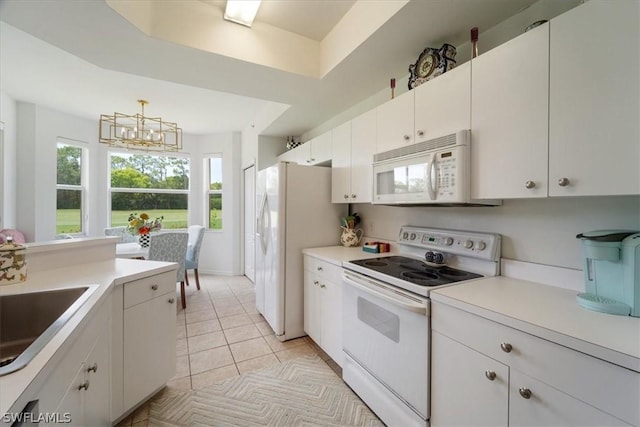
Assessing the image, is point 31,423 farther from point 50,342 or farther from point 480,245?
point 480,245

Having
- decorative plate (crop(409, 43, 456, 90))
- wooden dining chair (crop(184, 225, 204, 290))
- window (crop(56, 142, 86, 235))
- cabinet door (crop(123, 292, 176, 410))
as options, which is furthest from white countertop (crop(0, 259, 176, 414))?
window (crop(56, 142, 86, 235))

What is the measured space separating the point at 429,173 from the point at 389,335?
39.4 inches

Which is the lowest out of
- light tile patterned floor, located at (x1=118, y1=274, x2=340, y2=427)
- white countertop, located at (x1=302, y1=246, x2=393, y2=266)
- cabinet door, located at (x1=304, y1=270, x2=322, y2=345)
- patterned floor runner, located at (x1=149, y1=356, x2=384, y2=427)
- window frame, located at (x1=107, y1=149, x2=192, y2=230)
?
patterned floor runner, located at (x1=149, y1=356, x2=384, y2=427)

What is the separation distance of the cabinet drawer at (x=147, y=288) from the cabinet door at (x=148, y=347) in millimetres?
32

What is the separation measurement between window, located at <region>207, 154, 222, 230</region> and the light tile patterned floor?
194 cm

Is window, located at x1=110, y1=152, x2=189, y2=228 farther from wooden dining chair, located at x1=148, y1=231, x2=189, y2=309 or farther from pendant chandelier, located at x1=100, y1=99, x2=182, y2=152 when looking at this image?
wooden dining chair, located at x1=148, y1=231, x2=189, y2=309

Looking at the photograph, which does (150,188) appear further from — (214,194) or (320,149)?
(320,149)

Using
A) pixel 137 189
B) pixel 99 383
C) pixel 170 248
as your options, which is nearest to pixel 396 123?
pixel 99 383

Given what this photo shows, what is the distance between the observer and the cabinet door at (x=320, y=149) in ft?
9.09

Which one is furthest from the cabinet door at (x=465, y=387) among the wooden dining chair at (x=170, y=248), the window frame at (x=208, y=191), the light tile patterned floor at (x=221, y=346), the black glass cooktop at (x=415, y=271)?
the window frame at (x=208, y=191)

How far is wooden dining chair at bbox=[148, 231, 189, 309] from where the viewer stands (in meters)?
3.09

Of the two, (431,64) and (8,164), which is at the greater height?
(431,64)

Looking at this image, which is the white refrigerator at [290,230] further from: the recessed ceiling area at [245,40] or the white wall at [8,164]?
the white wall at [8,164]

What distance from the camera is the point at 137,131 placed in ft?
10.7
